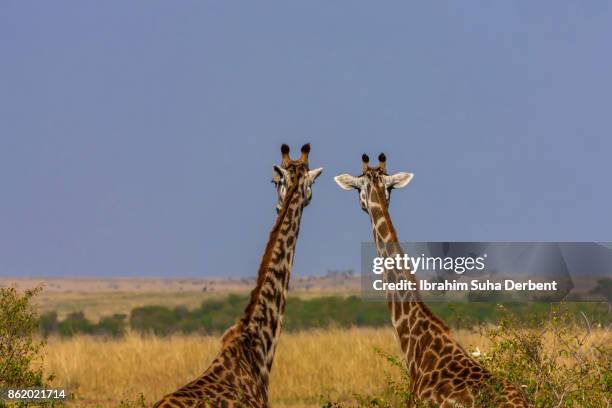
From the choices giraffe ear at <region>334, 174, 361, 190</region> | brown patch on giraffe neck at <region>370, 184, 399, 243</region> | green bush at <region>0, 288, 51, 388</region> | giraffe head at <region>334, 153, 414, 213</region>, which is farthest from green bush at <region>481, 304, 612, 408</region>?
green bush at <region>0, 288, 51, 388</region>

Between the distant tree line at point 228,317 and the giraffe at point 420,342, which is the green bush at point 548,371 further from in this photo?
the distant tree line at point 228,317

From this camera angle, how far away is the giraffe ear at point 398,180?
12.2 metres

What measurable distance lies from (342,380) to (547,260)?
507 inches

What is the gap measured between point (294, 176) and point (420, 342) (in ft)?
6.30

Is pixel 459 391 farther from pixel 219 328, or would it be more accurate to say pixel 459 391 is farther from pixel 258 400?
pixel 219 328

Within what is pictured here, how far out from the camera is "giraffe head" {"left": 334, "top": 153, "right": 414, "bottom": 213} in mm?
12250

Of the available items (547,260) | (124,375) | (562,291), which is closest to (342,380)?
(124,375)

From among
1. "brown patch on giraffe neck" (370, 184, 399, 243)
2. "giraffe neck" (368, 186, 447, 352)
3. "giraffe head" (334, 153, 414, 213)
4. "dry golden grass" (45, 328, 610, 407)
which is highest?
"giraffe head" (334, 153, 414, 213)

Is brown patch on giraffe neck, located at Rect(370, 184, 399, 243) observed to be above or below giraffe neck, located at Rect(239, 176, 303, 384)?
above

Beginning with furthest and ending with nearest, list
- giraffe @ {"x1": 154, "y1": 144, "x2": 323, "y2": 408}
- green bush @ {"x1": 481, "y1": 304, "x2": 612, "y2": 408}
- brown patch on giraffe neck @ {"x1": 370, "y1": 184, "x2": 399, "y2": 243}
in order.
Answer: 1. green bush @ {"x1": 481, "y1": 304, "x2": 612, "y2": 408}
2. brown patch on giraffe neck @ {"x1": 370, "y1": 184, "x2": 399, "y2": 243}
3. giraffe @ {"x1": 154, "y1": 144, "x2": 323, "y2": 408}

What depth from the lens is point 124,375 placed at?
22422 millimetres

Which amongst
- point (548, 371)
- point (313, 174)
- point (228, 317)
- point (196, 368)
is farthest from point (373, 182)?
point (228, 317)

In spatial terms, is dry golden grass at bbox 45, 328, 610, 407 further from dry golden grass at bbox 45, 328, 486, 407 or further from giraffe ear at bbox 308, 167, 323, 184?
giraffe ear at bbox 308, 167, 323, 184

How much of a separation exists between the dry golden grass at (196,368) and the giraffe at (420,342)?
673 cm
